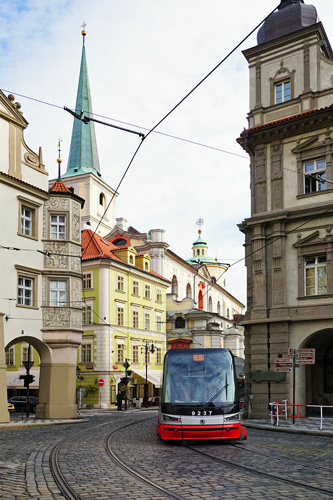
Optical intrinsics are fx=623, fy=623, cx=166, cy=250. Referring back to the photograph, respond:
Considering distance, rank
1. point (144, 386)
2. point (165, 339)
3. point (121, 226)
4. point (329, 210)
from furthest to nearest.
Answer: point (121, 226) → point (165, 339) → point (144, 386) → point (329, 210)

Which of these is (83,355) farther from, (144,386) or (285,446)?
(285,446)

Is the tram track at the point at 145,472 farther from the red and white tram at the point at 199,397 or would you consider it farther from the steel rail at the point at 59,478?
the red and white tram at the point at 199,397

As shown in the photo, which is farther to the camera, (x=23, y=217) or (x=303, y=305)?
(x=23, y=217)

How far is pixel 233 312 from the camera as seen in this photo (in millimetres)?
101125

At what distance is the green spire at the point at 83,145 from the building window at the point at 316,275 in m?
50.7

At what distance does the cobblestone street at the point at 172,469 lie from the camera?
8.80m

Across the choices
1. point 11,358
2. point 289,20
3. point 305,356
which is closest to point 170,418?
point 305,356

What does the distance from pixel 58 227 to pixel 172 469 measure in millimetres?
21444

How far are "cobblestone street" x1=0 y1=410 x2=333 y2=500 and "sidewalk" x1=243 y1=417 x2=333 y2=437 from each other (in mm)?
1838

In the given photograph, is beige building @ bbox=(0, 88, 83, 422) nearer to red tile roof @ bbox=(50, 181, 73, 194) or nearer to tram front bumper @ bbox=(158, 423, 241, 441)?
red tile roof @ bbox=(50, 181, 73, 194)

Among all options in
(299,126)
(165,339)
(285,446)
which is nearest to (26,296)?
(299,126)

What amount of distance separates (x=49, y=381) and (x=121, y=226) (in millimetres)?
42298

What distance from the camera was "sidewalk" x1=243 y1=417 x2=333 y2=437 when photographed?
1948 centimetres

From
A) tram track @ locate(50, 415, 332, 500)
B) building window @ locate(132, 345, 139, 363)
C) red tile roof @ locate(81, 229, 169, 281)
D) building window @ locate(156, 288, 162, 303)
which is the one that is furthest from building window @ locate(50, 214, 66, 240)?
building window @ locate(156, 288, 162, 303)
